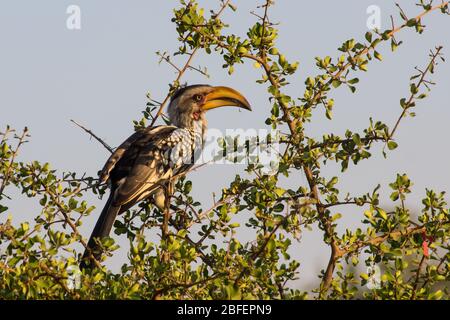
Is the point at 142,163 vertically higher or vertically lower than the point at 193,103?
lower

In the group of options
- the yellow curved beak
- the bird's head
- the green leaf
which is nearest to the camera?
the green leaf

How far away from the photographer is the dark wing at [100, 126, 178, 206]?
6.52m

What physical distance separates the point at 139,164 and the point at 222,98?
4.82 ft

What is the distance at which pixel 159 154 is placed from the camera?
695cm

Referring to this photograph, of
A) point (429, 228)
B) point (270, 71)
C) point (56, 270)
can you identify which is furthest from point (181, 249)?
point (270, 71)

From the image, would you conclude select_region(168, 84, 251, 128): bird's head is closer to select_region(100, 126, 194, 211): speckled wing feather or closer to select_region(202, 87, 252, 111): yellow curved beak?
select_region(202, 87, 252, 111): yellow curved beak

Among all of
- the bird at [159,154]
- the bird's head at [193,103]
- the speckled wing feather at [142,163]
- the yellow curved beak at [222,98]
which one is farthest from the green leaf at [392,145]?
the bird's head at [193,103]

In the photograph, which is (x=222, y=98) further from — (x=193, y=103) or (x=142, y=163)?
(x=142, y=163)

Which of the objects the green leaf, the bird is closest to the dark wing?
the bird

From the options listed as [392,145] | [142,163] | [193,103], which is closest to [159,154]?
[142,163]

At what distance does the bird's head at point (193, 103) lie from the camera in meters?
7.98

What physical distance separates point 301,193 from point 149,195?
1679mm

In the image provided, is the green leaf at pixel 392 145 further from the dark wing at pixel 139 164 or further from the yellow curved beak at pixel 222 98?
the yellow curved beak at pixel 222 98

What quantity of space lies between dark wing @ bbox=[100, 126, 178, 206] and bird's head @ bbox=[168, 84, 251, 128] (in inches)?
35.4
